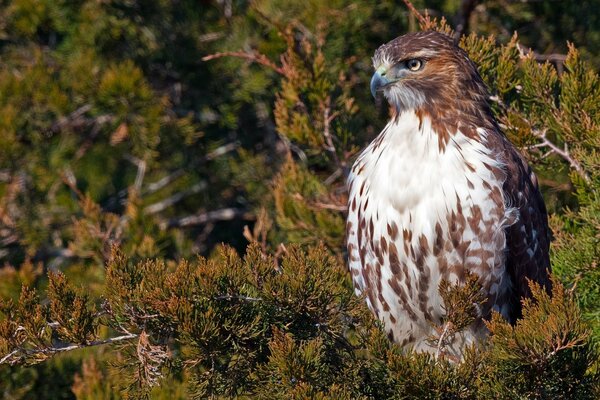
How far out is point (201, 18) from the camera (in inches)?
289

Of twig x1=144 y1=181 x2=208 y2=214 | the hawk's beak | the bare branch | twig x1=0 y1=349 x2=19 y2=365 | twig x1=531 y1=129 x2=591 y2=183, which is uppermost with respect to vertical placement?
the hawk's beak

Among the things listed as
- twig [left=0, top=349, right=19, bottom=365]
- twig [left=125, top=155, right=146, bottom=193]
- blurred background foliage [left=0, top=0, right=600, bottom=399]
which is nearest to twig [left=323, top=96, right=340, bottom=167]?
blurred background foliage [left=0, top=0, right=600, bottom=399]

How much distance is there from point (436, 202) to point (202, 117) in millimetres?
3339

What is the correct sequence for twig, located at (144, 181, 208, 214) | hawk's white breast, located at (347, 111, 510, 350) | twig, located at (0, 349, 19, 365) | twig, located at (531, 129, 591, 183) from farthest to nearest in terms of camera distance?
twig, located at (144, 181, 208, 214)
twig, located at (531, 129, 591, 183)
hawk's white breast, located at (347, 111, 510, 350)
twig, located at (0, 349, 19, 365)

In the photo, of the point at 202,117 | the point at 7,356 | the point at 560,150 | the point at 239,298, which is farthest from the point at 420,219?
the point at 202,117

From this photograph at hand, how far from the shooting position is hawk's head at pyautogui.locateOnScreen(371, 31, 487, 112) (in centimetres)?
455

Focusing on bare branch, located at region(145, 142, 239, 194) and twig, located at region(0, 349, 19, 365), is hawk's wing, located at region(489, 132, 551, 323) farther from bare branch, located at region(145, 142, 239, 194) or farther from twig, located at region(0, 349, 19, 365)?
bare branch, located at region(145, 142, 239, 194)

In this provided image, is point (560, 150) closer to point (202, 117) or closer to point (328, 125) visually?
point (328, 125)

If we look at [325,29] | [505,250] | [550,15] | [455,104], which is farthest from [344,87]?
[550,15]

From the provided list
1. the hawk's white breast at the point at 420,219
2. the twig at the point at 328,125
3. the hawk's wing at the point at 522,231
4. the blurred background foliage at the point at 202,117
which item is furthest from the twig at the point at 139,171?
the hawk's wing at the point at 522,231

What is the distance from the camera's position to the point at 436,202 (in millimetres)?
4281

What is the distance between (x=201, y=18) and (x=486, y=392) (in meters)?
4.51

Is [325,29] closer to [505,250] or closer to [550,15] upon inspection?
[550,15]

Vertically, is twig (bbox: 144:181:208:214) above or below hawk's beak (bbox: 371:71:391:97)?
below
